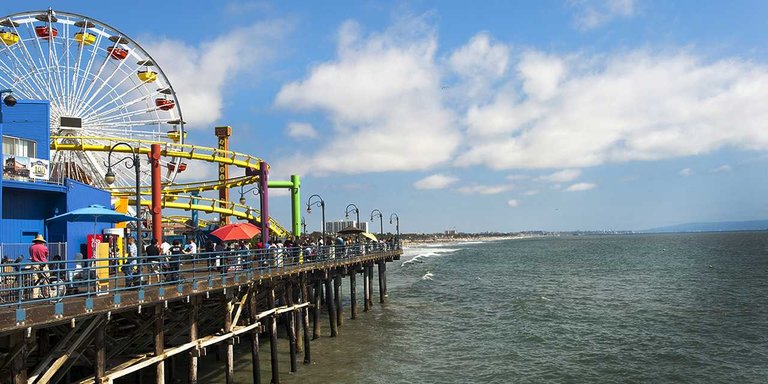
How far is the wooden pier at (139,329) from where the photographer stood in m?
10.1

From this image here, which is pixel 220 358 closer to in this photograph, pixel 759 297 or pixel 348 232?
pixel 348 232

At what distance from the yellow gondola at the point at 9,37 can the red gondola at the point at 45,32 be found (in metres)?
1.35

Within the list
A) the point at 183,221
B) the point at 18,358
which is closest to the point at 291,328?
the point at 18,358

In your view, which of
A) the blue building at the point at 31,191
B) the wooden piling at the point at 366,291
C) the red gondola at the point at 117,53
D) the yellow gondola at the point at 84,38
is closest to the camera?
the blue building at the point at 31,191

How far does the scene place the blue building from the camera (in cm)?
1814

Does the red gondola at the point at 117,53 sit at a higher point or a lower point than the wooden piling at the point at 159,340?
higher

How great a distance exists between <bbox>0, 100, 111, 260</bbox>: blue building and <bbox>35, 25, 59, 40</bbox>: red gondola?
16336 millimetres

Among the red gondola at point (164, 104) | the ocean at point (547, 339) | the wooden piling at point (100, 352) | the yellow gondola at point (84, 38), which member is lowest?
the ocean at point (547, 339)

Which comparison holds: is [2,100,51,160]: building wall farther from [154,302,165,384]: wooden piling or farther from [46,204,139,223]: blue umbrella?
[154,302,165,384]: wooden piling

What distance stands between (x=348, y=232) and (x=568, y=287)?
20892mm

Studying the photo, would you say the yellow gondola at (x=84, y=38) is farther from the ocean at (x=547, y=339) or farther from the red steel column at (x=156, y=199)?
the ocean at (x=547, y=339)

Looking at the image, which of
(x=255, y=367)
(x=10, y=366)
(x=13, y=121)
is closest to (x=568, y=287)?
(x=255, y=367)

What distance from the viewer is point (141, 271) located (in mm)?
13617

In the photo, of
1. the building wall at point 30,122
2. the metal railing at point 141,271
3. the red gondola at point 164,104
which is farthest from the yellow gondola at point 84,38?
the metal railing at point 141,271
